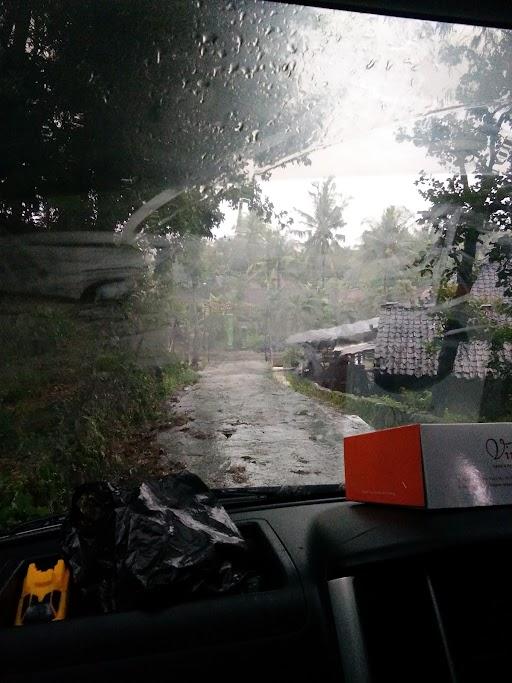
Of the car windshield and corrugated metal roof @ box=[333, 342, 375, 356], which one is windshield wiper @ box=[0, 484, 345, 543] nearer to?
the car windshield

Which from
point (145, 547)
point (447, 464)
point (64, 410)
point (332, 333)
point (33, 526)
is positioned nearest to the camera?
point (145, 547)

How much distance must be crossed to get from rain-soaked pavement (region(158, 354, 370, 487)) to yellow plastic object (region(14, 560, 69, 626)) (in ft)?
2.62

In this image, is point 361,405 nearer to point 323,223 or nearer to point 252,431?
point 252,431

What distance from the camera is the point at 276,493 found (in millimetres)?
2734

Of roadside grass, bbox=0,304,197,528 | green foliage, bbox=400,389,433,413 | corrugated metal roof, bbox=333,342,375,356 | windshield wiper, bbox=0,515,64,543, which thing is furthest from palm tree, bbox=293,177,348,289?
windshield wiper, bbox=0,515,64,543

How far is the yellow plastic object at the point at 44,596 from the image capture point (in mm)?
1940

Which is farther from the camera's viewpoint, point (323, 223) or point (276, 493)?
point (323, 223)

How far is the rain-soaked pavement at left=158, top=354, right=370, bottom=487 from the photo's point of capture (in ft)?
9.17

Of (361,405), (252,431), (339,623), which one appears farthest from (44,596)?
(361,405)

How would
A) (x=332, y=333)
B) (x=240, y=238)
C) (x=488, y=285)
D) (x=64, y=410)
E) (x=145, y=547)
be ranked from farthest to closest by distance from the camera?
(x=488, y=285)
(x=332, y=333)
(x=240, y=238)
(x=64, y=410)
(x=145, y=547)

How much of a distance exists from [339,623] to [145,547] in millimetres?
739

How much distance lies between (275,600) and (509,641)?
859 mm

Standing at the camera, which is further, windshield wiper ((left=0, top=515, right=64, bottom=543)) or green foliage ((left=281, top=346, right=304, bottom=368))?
green foliage ((left=281, top=346, right=304, bottom=368))

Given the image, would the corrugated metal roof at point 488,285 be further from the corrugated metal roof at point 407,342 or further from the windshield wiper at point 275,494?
the windshield wiper at point 275,494
